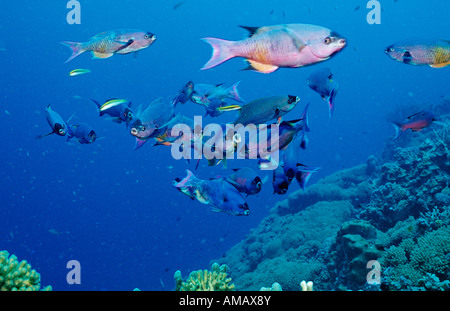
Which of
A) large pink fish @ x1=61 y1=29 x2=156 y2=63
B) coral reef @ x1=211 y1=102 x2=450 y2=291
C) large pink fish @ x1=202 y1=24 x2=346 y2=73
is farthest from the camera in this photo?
coral reef @ x1=211 y1=102 x2=450 y2=291

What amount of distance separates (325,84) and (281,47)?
1.40 m

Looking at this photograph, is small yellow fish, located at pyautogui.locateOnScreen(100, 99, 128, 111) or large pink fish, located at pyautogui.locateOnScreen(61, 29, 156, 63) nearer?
large pink fish, located at pyautogui.locateOnScreen(61, 29, 156, 63)

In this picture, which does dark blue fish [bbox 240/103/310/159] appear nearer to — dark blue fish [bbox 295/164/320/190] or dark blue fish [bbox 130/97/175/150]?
dark blue fish [bbox 295/164/320/190]

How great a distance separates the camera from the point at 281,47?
204cm

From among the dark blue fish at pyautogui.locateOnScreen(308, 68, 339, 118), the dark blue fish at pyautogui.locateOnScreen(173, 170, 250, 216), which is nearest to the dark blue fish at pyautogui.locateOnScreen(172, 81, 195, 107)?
the dark blue fish at pyautogui.locateOnScreen(173, 170, 250, 216)

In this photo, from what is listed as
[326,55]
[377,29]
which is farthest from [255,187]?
[377,29]

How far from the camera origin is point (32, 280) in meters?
3.85

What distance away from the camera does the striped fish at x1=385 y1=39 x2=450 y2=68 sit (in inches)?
128

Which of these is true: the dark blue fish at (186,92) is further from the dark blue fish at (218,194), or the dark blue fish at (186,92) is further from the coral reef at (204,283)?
the coral reef at (204,283)

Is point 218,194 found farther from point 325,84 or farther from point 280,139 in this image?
point 325,84

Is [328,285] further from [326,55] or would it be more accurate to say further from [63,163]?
[63,163]

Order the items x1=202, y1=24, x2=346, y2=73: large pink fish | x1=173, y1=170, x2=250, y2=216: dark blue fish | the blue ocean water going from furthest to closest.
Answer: the blue ocean water → x1=173, y1=170, x2=250, y2=216: dark blue fish → x1=202, y1=24, x2=346, y2=73: large pink fish

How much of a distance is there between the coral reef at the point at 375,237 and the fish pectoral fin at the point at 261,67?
2692 mm

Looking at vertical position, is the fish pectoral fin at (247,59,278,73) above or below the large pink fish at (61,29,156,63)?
below
